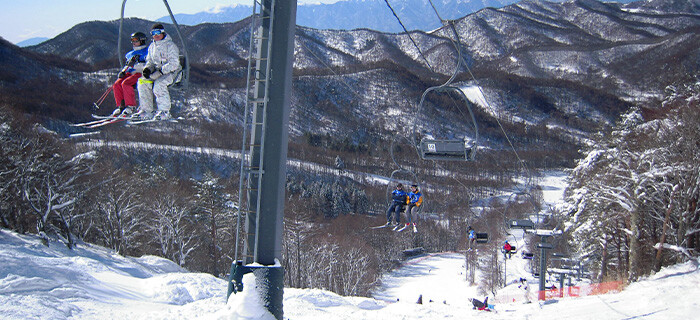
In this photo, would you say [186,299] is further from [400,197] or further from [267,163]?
[267,163]

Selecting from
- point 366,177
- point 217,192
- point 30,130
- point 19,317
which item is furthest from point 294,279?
point 366,177

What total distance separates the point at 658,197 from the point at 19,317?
83.5 feet

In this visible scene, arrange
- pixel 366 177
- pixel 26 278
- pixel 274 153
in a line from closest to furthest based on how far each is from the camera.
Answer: pixel 274 153
pixel 26 278
pixel 366 177

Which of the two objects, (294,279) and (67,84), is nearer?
(294,279)

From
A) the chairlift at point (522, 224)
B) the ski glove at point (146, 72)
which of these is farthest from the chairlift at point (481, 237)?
the ski glove at point (146, 72)

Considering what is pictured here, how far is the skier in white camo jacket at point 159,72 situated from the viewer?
6805 millimetres

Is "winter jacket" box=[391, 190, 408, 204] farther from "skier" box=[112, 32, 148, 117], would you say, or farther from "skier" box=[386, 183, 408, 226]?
"skier" box=[112, 32, 148, 117]

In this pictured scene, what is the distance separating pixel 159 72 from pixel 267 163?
190 cm

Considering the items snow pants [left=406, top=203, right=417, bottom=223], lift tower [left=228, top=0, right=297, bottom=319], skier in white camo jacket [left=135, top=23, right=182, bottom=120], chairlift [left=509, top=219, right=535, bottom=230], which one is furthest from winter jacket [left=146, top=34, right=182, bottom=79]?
chairlift [left=509, top=219, right=535, bottom=230]

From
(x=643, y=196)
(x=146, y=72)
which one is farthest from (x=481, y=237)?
(x=146, y=72)

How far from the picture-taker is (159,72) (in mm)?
6918

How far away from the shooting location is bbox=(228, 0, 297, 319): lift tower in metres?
6.86

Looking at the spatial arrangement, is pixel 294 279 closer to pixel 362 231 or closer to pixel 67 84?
pixel 362 231

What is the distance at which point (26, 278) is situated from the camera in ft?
46.6
